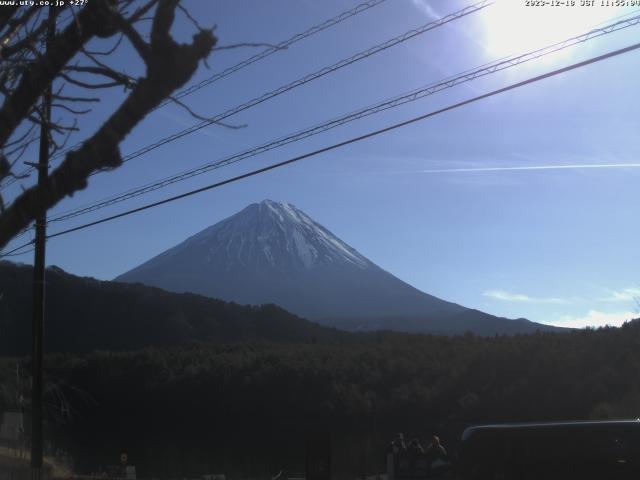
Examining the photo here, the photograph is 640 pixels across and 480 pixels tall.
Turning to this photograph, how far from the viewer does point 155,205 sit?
46.9ft

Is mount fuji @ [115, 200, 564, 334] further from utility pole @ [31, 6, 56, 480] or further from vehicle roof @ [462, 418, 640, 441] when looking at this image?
vehicle roof @ [462, 418, 640, 441]

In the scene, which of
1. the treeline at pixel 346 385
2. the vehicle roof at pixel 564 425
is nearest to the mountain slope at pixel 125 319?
the treeline at pixel 346 385

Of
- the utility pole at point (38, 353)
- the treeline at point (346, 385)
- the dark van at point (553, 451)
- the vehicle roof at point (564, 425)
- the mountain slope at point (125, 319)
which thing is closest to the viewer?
the dark van at point (553, 451)

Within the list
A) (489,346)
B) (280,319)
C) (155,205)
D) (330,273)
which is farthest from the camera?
(330,273)

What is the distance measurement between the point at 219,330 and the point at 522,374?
38.6 meters

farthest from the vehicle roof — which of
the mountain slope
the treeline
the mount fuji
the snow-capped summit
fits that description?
the snow-capped summit

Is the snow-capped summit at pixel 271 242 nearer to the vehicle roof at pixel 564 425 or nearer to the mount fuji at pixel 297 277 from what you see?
the mount fuji at pixel 297 277

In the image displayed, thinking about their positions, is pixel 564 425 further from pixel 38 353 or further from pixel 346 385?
pixel 346 385

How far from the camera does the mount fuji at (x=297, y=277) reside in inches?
4489

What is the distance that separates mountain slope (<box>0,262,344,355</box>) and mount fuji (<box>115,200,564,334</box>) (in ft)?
111

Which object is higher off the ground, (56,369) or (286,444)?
(56,369)

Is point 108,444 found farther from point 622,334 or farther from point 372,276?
point 372,276

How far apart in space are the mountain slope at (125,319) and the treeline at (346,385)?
291 inches

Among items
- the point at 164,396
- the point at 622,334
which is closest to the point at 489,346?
the point at 622,334
